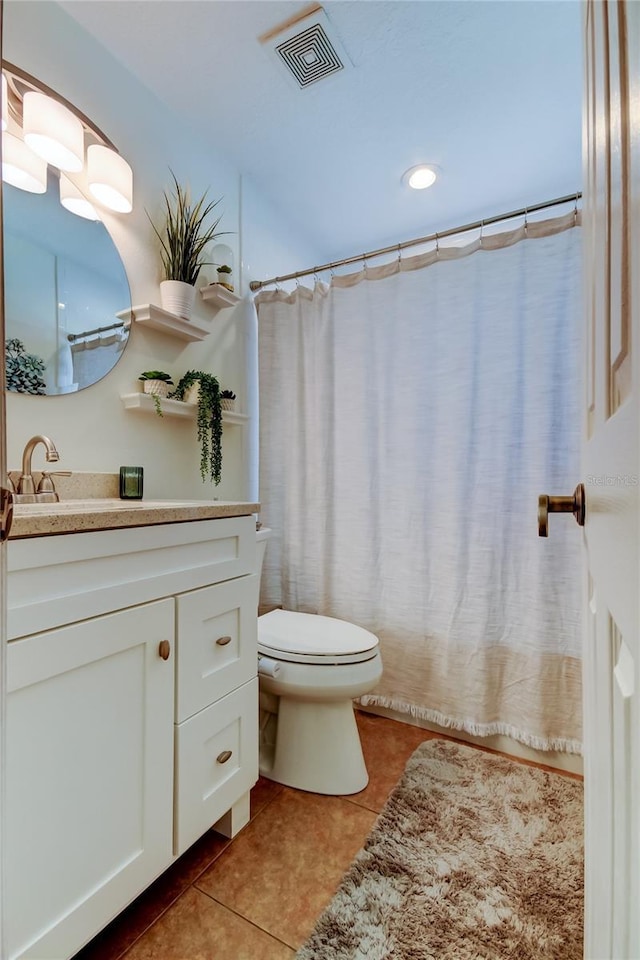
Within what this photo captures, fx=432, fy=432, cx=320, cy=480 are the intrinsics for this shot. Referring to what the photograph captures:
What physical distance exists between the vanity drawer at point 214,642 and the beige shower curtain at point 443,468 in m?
0.75

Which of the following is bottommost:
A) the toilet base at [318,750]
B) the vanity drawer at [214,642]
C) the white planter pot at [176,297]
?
the toilet base at [318,750]

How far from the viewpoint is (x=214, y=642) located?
1.09 m

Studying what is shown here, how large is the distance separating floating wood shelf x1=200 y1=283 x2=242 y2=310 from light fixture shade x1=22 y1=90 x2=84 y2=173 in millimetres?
528

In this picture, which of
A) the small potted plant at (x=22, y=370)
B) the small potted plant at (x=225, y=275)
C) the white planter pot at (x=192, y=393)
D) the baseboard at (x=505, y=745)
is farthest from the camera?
the small potted plant at (x=225, y=275)

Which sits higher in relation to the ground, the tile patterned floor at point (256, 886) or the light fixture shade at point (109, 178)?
the light fixture shade at point (109, 178)

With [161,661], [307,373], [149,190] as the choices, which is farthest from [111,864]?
[149,190]

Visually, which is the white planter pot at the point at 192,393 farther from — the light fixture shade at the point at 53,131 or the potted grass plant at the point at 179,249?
the light fixture shade at the point at 53,131

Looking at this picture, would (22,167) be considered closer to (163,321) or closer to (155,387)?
(163,321)

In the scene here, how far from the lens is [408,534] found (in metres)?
1.77

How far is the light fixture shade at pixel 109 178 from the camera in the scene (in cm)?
133

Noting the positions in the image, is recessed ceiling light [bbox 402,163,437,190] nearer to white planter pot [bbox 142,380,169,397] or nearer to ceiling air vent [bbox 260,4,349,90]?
ceiling air vent [bbox 260,4,349,90]

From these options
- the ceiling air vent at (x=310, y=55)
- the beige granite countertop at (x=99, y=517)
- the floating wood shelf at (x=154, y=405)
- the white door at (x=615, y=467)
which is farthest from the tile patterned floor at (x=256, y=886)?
the ceiling air vent at (x=310, y=55)

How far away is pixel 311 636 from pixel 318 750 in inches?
13.9

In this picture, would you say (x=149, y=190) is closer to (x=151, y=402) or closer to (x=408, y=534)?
(x=151, y=402)
